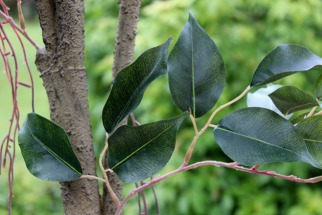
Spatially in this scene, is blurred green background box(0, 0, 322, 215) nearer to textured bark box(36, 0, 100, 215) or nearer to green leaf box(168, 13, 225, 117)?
textured bark box(36, 0, 100, 215)

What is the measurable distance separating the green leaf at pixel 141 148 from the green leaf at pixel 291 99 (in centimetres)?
13

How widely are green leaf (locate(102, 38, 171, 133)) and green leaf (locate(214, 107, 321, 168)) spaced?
0.09 m

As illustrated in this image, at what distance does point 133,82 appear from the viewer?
559 mm

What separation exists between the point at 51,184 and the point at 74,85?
2133 millimetres

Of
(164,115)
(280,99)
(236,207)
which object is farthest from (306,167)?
(280,99)

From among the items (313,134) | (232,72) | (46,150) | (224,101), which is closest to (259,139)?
(313,134)

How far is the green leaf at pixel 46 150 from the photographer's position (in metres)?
0.54

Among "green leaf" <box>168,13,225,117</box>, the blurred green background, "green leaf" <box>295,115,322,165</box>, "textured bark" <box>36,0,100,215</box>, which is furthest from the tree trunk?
the blurred green background

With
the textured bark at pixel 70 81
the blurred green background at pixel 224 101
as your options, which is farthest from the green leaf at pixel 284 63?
the blurred green background at pixel 224 101

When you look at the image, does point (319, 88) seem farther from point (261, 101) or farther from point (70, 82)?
point (70, 82)

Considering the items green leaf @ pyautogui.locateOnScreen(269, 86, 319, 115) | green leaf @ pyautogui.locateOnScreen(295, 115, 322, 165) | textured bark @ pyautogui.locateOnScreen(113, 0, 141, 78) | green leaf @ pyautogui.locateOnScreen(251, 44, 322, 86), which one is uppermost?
textured bark @ pyautogui.locateOnScreen(113, 0, 141, 78)

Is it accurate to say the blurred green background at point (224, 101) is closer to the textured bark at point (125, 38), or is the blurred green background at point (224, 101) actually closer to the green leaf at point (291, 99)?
the textured bark at point (125, 38)

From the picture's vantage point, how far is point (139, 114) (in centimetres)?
234

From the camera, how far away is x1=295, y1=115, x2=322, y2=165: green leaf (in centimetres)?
57
